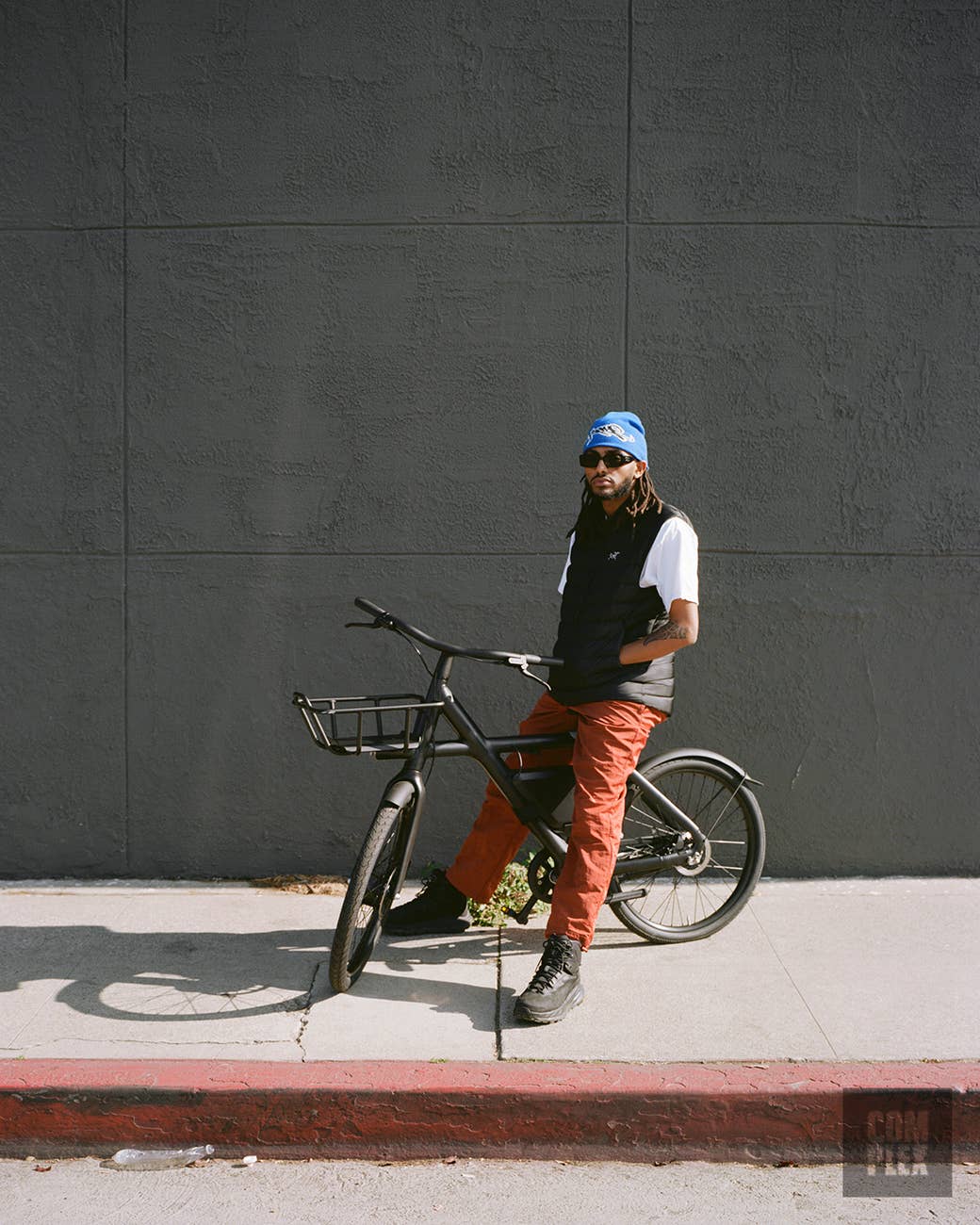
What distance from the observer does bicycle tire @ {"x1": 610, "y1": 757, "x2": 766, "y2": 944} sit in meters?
4.86

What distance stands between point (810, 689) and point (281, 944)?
2.67 meters

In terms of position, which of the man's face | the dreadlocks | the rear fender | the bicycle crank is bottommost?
the bicycle crank

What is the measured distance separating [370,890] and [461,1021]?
55 cm

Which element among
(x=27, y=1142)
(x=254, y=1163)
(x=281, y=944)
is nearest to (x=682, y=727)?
(x=281, y=944)

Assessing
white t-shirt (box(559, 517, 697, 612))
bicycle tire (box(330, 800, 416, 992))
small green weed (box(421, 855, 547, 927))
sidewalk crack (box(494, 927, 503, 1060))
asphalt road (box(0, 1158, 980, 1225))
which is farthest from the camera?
small green weed (box(421, 855, 547, 927))

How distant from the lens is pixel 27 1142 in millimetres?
3658

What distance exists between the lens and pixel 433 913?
492 centimetres

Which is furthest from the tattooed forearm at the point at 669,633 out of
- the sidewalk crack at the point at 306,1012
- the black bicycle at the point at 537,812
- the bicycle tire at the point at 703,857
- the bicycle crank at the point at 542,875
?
the sidewalk crack at the point at 306,1012

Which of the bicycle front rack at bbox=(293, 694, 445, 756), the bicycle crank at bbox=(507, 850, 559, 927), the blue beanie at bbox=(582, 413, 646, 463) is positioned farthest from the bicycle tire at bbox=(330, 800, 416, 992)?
the blue beanie at bbox=(582, 413, 646, 463)

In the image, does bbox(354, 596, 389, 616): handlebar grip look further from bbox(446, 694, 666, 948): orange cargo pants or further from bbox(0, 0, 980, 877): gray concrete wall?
bbox(0, 0, 980, 877): gray concrete wall

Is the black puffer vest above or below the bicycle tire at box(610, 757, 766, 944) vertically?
above

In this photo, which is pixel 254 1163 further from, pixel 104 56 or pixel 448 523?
pixel 104 56

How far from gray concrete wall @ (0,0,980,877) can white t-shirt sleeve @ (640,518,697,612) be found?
130 cm

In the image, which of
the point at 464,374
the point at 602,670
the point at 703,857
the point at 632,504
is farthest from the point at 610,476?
the point at 703,857
